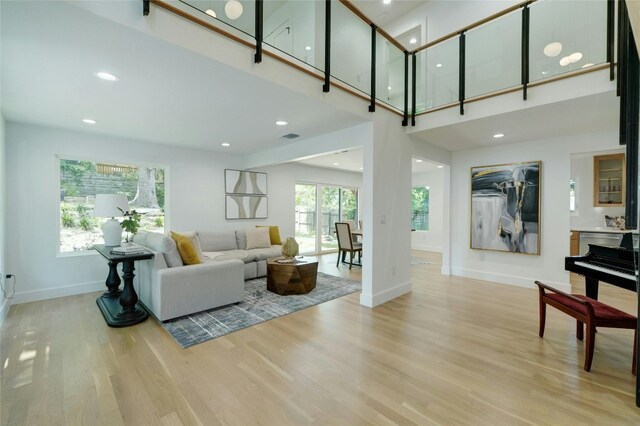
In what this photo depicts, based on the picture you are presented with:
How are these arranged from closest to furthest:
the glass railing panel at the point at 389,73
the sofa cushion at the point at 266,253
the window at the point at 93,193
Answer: the glass railing panel at the point at 389,73 → the window at the point at 93,193 → the sofa cushion at the point at 266,253

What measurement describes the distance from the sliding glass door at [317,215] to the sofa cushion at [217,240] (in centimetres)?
234

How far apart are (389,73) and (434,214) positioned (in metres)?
5.94

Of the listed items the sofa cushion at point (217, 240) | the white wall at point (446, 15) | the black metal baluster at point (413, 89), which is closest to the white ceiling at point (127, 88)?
the black metal baluster at point (413, 89)

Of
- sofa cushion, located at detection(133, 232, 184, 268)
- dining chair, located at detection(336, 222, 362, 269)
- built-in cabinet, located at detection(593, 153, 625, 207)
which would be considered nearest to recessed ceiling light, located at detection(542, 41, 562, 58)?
dining chair, located at detection(336, 222, 362, 269)

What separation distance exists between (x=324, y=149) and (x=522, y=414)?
3585 millimetres

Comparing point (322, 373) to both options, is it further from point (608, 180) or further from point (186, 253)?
point (608, 180)

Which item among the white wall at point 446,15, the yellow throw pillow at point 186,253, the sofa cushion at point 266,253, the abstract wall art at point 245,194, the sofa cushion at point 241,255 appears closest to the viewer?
the yellow throw pillow at point 186,253

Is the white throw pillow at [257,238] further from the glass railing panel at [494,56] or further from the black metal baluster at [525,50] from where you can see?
the black metal baluster at [525,50]

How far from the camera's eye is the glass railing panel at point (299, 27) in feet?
9.74

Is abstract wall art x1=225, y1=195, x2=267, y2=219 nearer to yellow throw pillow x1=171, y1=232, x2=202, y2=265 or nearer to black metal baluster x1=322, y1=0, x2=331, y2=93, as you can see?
yellow throw pillow x1=171, y1=232, x2=202, y2=265

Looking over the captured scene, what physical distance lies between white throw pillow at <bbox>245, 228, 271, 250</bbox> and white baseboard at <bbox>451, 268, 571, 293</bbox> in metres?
3.85

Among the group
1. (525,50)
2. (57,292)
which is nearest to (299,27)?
(525,50)

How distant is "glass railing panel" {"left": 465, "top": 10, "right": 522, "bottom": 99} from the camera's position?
3.40 metres

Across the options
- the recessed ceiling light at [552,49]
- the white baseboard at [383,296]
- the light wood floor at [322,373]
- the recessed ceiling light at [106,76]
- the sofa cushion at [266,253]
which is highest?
the recessed ceiling light at [552,49]
